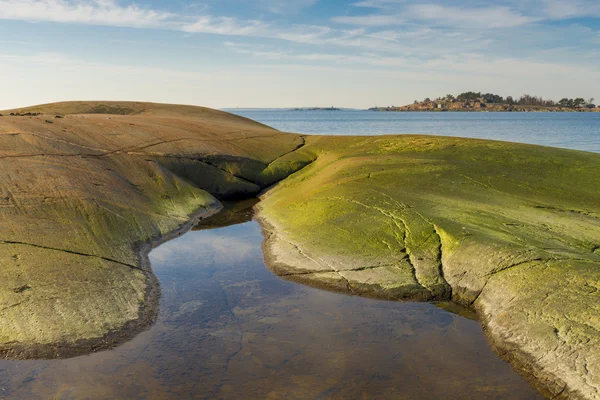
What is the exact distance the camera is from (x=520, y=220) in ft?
39.9

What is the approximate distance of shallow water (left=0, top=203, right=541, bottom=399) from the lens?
671cm

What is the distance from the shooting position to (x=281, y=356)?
7.64 m

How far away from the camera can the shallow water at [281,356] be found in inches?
264

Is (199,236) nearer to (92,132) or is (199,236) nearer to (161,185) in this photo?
(161,185)

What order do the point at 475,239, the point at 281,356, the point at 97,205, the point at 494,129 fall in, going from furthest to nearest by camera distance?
1. the point at 494,129
2. the point at 97,205
3. the point at 475,239
4. the point at 281,356

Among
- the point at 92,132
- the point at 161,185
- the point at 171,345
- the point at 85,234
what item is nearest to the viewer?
the point at 171,345

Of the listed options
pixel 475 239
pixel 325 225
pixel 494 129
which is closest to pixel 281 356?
pixel 475 239

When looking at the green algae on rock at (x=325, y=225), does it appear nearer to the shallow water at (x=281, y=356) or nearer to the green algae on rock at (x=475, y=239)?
the green algae on rock at (x=475, y=239)

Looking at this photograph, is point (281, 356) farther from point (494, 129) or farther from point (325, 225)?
point (494, 129)

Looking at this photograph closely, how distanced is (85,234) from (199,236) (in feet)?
11.8

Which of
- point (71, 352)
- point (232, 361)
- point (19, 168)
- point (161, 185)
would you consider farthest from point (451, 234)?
point (19, 168)

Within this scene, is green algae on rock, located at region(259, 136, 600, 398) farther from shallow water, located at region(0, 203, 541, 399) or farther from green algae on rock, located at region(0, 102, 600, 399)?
shallow water, located at region(0, 203, 541, 399)

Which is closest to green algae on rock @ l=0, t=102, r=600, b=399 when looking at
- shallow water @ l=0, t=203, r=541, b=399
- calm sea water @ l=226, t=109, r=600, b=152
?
shallow water @ l=0, t=203, r=541, b=399

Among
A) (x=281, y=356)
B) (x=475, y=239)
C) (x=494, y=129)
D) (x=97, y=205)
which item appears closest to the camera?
(x=281, y=356)
